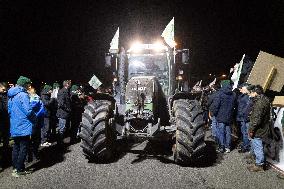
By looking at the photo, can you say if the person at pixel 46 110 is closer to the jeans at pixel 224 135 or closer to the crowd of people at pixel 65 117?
the crowd of people at pixel 65 117

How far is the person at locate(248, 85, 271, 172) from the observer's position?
25.7 feet

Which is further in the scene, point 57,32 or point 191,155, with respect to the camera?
point 57,32

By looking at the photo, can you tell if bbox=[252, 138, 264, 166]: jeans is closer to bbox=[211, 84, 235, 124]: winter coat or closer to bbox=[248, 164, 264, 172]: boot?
bbox=[248, 164, 264, 172]: boot

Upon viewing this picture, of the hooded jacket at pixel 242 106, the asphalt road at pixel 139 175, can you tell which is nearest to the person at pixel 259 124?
the asphalt road at pixel 139 175

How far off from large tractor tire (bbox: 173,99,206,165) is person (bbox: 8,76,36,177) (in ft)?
11.6

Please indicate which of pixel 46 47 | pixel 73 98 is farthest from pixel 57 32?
pixel 73 98

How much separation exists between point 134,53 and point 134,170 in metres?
3.78

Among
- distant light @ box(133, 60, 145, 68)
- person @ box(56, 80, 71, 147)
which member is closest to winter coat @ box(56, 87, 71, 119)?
person @ box(56, 80, 71, 147)

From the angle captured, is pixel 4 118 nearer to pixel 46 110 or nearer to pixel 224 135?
pixel 46 110

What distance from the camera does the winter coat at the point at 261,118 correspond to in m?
7.81

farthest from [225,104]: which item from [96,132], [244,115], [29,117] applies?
[29,117]

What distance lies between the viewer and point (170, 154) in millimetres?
9680

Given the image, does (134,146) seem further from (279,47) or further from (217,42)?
(217,42)

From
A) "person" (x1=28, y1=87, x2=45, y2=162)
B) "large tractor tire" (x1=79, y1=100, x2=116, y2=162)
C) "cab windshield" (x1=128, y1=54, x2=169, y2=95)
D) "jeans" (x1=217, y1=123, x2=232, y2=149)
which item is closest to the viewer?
"large tractor tire" (x1=79, y1=100, x2=116, y2=162)
